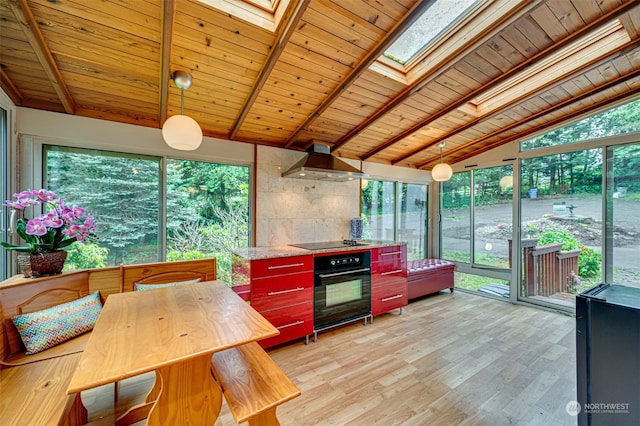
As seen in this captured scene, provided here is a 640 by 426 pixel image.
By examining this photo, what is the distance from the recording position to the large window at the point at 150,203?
233 centimetres

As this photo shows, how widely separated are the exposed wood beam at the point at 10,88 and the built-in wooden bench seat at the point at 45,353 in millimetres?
1459

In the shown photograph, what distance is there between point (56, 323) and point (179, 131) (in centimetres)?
149

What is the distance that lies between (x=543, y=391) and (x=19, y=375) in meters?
3.39

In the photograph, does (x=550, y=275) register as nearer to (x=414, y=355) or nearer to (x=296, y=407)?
(x=414, y=355)

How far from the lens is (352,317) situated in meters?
2.97

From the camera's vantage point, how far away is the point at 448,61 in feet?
7.06

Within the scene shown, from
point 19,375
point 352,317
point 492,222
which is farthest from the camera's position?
point 492,222

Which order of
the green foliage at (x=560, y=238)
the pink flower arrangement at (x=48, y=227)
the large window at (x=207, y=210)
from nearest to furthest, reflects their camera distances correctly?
1. the pink flower arrangement at (x=48, y=227)
2. the large window at (x=207, y=210)
3. the green foliage at (x=560, y=238)

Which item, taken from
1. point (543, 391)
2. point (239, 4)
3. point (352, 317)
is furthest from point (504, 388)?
point (239, 4)

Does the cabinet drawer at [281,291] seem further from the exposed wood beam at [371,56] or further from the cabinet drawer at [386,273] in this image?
the exposed wood beam at [371,56]

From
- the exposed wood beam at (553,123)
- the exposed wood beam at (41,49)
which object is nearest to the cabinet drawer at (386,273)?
the exposed wood beam at (553,123)

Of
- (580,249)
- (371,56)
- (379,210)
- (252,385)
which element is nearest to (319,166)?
(371,56)

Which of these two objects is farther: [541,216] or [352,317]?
[541,216]

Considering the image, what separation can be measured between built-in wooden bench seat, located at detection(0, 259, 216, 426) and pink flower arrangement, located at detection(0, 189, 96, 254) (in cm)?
22
